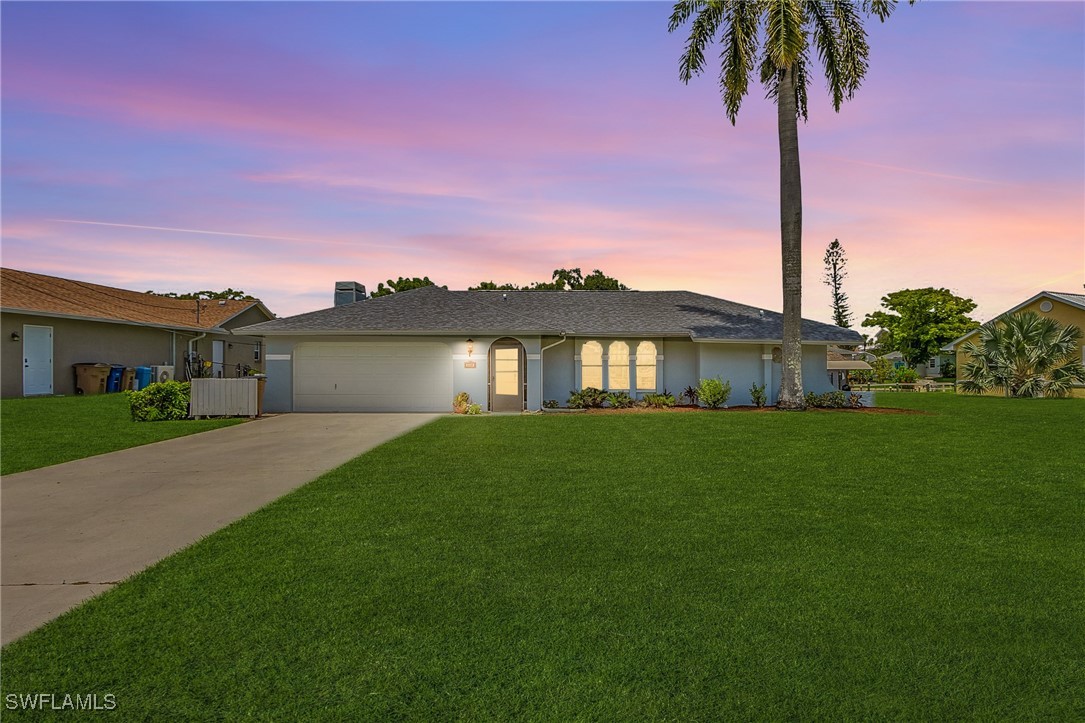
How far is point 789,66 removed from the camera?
20422 millimetres

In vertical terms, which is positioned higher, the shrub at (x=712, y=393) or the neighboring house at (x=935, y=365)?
the neighboring house at (x=935, y=365)

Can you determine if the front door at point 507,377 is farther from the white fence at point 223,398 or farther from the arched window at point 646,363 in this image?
the white fence at point 223,398

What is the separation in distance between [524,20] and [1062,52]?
13.4m

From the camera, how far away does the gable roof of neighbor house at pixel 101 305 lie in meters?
23.7

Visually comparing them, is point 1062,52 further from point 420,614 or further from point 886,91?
point 420,614

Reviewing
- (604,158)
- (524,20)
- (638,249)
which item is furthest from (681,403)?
(524,20)

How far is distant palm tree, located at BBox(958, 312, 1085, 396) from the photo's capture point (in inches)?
1146

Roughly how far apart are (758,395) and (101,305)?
28825mm

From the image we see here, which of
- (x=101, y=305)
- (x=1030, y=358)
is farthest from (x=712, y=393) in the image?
(x=101, y=305)

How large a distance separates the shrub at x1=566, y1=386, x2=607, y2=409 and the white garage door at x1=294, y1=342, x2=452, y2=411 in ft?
14.0

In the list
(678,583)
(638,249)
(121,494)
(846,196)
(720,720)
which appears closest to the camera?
(720,720)

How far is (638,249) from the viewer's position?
3077cm

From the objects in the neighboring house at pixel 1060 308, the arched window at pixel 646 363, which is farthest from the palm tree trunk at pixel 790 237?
the neighboring house at pixel 1060 308

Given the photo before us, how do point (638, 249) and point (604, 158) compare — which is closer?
point (604, 158)
